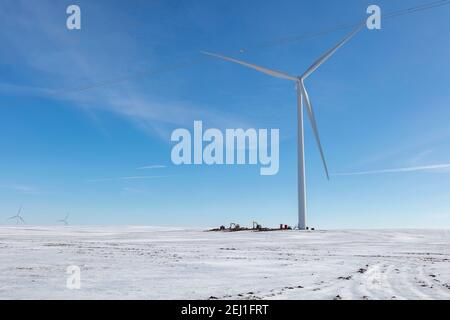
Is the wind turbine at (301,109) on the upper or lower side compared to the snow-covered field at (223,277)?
upper

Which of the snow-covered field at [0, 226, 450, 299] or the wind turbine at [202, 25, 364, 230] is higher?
the wind turbine at [202, 25, 364, 230]

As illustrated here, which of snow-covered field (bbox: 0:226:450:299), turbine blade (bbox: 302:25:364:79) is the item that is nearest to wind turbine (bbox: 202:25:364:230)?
turbine blade (bbox: 302:25:364:79)

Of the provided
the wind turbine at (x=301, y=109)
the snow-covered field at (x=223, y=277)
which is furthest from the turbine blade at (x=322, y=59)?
the snow-covered field at (x=223, y=277)

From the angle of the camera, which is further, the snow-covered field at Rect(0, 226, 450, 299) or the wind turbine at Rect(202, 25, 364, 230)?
the wind turbine at Rect(202, 25, 364, 230)

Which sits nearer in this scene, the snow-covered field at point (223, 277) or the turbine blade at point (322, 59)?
the snow-covered field at point (223, 277)

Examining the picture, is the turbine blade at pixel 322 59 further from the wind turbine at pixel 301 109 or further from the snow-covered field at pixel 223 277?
the snow-covered field at pixel 223 277

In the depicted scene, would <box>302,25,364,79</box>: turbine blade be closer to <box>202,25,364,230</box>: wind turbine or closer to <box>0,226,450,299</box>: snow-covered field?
<box>202,25,364,230</box>: wind turbine

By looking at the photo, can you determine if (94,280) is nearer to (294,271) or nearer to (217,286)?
(217,286)

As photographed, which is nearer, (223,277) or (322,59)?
(223,277)

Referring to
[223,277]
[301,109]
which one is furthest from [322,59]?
[223,277]

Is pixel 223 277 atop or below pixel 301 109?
below

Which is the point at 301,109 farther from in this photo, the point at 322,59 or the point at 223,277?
the point at 223,277
